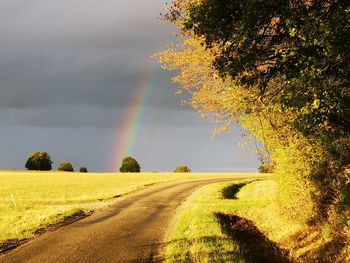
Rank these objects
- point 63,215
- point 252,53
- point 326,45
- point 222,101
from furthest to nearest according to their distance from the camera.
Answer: point 63,215 → point 222,101 → point 252,53 → point 326,45

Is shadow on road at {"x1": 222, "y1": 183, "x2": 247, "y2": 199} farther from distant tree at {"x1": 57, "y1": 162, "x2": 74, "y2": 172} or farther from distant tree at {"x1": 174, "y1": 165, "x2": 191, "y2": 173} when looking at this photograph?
distant tree at {"x1": 57, "y1": 162, "x2": 74, "y2": 172}

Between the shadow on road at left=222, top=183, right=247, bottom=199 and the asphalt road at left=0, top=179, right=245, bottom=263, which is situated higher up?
the shadow on road at left=222, top=183, right=247, bottom=199

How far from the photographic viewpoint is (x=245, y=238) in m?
22.0

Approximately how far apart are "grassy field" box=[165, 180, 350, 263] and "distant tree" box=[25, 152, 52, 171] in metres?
148

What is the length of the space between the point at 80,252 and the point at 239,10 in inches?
359

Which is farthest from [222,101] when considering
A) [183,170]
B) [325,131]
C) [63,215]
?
[183,170]

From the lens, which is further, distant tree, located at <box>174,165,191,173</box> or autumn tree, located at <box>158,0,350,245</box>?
distant tree, located at <box>174,165,191,173</box>

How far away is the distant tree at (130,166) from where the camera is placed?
543 ft

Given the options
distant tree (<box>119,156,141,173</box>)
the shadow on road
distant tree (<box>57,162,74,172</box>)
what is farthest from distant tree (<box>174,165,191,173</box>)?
the shadow on road

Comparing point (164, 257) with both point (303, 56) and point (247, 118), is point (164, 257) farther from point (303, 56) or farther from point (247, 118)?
point (247, 118)

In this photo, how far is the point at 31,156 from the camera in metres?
168

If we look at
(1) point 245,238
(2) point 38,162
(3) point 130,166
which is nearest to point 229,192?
(1) point 245,238

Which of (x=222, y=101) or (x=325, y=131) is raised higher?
(x=222, y=101)

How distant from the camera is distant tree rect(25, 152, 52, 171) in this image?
545ft
